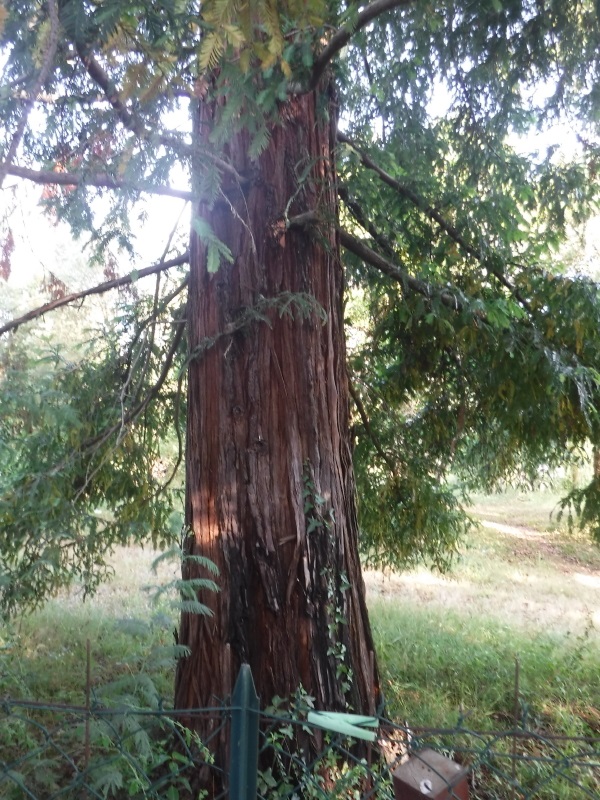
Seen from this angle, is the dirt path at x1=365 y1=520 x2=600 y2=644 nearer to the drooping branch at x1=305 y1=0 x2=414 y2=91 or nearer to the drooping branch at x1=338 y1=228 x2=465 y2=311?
the drooping branch at x1=338 y1=228 x2=465 y2=311

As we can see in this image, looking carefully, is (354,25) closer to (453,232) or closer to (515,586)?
(453,232)

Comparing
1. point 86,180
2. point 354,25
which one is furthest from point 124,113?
point 354,25

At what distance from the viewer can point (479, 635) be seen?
22.7 feet

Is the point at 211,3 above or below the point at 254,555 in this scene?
above

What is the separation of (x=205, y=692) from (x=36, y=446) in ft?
7.60

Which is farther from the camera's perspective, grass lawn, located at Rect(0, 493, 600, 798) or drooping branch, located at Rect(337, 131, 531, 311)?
drooping branch, located at Rect(337, 131, 531, 311)

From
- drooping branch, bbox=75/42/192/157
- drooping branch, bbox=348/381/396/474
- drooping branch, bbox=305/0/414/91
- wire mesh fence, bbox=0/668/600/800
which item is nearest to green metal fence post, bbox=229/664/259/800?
wire mesh fence, bbox=0/668/600/800

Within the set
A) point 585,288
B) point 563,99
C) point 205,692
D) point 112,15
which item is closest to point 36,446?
point 205,692

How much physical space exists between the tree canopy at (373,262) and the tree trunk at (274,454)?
0.11m

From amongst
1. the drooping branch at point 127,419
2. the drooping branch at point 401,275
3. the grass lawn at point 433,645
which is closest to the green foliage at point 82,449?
the drooping branch at point 127,419

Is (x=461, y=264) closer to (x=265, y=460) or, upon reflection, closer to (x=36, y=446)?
(x=265, y=460)

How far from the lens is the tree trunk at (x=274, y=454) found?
11.0ft

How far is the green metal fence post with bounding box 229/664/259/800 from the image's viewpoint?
5.36 feet

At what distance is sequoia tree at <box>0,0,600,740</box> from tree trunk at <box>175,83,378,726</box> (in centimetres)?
1
